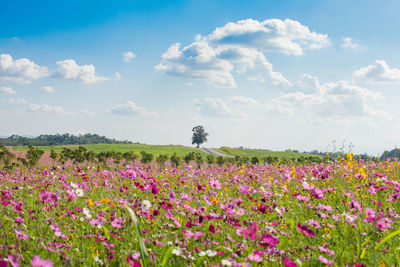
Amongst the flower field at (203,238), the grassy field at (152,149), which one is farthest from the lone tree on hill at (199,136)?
the flower field at (203,238)

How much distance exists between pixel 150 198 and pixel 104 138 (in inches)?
6442

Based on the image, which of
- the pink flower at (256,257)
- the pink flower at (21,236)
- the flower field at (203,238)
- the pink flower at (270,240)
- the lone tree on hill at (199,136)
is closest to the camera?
the pink flower at (256,257)

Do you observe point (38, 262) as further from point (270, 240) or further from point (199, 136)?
point (199, 136)

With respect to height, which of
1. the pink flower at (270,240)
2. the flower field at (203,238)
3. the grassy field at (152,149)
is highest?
the pink flower at (270,240)

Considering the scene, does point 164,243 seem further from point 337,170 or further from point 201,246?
point 337,170

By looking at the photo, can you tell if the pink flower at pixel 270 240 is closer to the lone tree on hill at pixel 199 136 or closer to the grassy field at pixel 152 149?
the grassy field at pixel 152 149

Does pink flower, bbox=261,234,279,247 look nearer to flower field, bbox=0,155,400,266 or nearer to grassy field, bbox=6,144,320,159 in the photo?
flower field, bbox=0,155,400,266

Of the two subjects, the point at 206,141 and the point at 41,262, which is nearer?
the point at 41,262

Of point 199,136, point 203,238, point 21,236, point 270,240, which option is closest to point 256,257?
point 270,240

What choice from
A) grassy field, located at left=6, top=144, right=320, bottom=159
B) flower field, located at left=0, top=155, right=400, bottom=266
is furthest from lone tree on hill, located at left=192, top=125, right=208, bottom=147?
flower field, located at left=0, top=155, right=400, bottom=266

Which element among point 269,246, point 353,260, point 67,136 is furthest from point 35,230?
point 67,136

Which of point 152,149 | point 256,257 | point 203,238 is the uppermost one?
point 256,257

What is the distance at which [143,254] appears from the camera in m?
2.21

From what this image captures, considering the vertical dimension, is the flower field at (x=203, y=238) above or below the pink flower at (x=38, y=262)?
below
